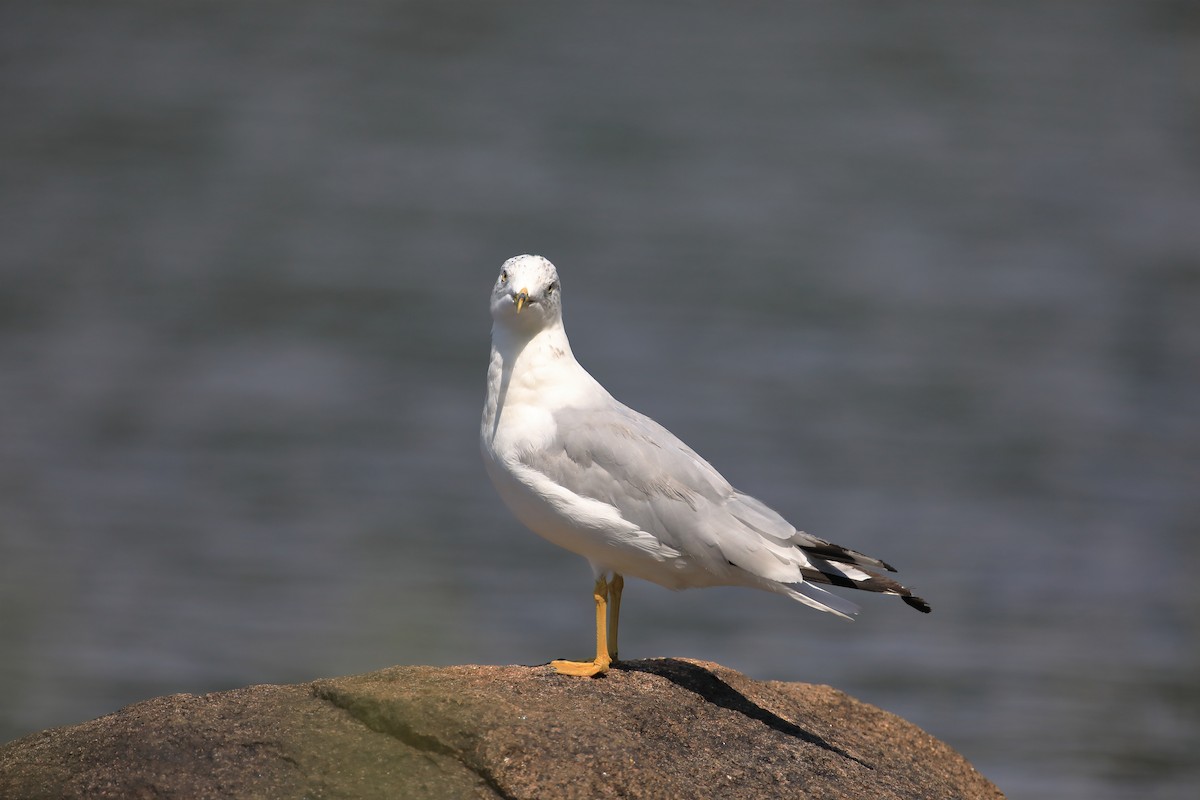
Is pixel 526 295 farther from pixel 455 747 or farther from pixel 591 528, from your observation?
pixel 455 747

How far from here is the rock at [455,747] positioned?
17.8 feet

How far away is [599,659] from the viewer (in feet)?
21.5

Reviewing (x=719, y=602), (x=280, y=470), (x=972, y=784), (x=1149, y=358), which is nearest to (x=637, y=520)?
(x=972, y=784)

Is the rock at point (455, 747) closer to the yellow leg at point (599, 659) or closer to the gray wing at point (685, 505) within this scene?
the yellow leg at point (599, 659)

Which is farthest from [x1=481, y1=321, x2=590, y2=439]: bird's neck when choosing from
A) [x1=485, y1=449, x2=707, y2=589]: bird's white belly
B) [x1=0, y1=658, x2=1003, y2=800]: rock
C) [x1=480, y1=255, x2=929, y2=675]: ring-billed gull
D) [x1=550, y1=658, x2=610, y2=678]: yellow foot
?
[x1=0, y1=658, x2=1003, y2=800]: rock

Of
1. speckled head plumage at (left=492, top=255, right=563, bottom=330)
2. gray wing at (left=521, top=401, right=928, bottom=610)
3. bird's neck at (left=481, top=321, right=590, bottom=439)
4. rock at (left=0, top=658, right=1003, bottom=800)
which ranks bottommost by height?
rock at (left=0, top=658, right=1003, bottom=800)

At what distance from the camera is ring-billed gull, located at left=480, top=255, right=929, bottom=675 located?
639 centimetres

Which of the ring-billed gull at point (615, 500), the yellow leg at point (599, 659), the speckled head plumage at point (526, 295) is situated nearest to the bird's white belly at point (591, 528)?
the ring-billed gull at point (615, 500)

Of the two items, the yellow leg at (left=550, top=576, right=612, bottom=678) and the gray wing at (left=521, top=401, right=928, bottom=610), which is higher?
the gray wing at (left=521, top=401, right=928, bottom=610)

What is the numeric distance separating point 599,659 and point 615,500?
0.71 meters

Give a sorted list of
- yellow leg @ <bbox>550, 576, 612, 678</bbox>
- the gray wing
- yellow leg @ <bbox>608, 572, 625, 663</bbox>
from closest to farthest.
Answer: the gray wing → yellow leg @ <bbox>550, 576, 612, 678</bbox> → yellow leg @ <bbox>608, 572, 625, 663</bbox>

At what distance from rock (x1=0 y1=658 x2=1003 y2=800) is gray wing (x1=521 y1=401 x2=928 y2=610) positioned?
2.19ft

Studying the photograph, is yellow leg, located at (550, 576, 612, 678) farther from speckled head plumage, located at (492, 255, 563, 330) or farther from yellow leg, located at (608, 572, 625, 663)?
speckled head plumage, located at (492, 255, 563, 330)

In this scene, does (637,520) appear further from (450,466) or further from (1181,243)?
(1181,243)
